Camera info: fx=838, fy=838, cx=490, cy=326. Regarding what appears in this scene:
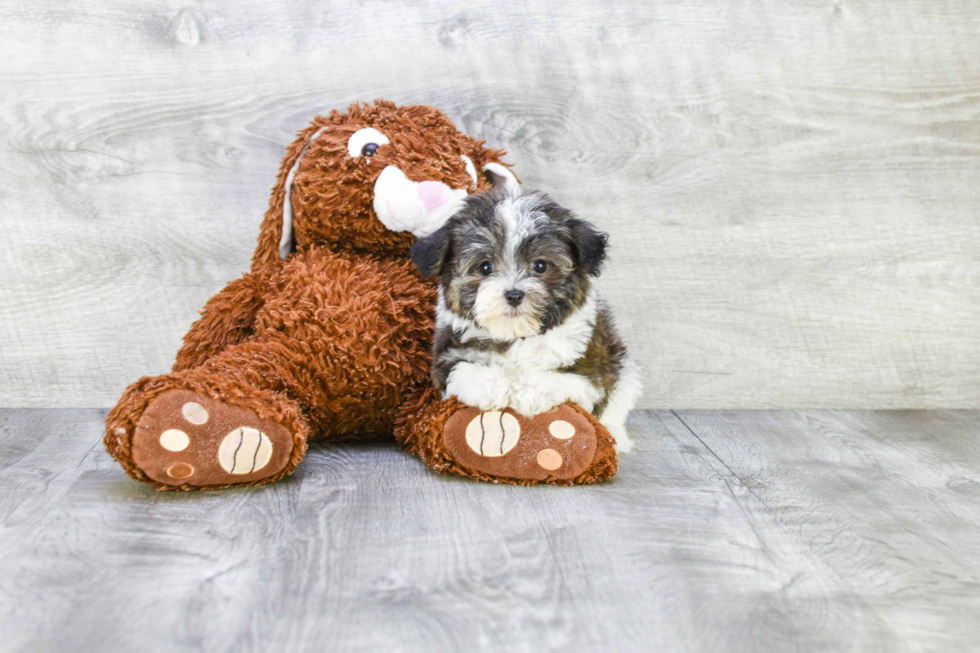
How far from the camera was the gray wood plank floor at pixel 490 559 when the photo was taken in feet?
3.93

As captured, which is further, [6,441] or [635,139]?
[635,139]

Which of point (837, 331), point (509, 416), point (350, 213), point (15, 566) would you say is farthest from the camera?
point (837, 331)

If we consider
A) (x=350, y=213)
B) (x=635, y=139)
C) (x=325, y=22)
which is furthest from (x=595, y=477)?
(x=325, y=22)

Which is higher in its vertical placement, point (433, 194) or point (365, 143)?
point (365, 143)

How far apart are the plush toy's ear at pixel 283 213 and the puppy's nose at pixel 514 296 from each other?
81cm

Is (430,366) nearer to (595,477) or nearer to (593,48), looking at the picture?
(595,477)

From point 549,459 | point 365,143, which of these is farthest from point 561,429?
point 365,143

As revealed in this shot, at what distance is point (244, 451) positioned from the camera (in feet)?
5.70

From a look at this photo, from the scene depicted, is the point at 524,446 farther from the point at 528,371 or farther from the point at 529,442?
the point at 528,371

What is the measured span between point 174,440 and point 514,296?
2.44ft

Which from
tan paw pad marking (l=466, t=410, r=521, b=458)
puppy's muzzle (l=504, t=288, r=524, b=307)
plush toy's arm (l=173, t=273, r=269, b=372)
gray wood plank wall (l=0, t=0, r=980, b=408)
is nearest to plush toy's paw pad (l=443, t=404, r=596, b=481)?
tan paw pad marking (l=466, t=410, r=521, b=458)

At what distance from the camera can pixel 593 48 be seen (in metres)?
2.71

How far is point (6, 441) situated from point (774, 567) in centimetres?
196

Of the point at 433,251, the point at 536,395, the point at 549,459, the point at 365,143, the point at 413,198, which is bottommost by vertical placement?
the point at 549,459
